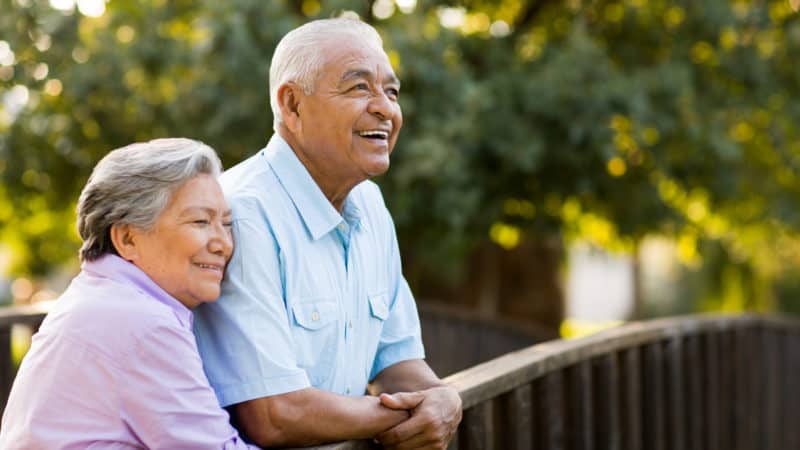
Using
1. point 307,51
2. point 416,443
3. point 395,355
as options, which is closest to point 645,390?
point 395,355

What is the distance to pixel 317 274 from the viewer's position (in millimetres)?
2582

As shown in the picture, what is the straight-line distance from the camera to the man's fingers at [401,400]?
253 centimetres

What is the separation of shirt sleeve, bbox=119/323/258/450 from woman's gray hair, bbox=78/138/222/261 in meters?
0.27

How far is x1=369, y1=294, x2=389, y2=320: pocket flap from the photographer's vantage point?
2.80 metres

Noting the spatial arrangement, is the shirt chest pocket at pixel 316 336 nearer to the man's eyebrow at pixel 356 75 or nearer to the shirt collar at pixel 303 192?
the shirt collar at pixel 303 192

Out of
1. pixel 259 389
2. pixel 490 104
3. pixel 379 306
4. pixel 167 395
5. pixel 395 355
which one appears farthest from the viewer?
pixel 490 104

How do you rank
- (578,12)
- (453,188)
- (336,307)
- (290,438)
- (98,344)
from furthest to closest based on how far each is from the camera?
(578,12), (453,188), (336,307), (290,438), (98,344)

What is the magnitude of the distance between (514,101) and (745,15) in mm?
1969

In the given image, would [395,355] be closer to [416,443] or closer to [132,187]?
[416,443]

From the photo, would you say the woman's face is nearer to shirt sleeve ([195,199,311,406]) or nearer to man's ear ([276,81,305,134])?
shirt sleeve ([195,199,311,406])

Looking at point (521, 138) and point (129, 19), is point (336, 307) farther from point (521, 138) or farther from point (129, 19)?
point (129, 19)

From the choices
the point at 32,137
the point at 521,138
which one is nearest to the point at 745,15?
the point at 521,138

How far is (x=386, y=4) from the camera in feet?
27.3

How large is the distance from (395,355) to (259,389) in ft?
2.43
